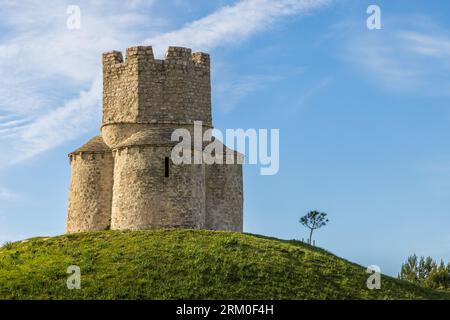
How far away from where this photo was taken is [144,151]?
4350cm

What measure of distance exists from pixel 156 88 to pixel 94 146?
14.4ft

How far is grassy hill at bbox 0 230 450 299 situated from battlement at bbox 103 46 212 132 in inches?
264

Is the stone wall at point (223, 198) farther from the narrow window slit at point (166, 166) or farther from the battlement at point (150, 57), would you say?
the battlement at point (150, 57)

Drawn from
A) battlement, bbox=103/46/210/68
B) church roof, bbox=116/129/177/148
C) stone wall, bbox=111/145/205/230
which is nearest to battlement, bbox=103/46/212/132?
battlement, bbox=103/46/210/68

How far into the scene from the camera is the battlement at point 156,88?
149 ft

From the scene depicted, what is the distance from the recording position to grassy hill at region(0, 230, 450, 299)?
34.6m

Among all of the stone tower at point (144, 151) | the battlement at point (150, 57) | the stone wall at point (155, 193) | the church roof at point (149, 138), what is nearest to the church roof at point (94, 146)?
the stone tower at point (144, 151)

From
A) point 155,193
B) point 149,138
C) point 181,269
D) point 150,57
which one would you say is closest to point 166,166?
point 155,193

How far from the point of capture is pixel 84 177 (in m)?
45.9

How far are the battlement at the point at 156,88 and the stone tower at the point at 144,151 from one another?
5 centimetres

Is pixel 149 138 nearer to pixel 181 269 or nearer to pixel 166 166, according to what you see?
pixel 166 166
